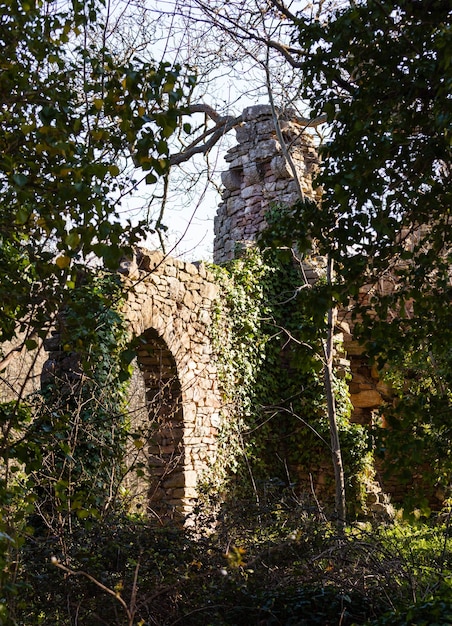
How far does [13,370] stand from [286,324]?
435cm

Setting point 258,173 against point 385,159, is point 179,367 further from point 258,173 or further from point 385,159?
point 385,159

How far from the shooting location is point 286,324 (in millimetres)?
9727

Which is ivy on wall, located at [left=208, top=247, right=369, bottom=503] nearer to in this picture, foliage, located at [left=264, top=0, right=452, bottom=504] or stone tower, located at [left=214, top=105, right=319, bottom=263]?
stone tower, located at [left=214, top=105, right=319, bottom=263]

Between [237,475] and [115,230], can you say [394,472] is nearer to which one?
[115,230]

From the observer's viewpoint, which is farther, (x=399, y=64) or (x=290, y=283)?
(x=290, y=283)

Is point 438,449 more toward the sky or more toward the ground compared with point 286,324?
more toward the ground

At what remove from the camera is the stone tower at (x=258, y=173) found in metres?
10.8

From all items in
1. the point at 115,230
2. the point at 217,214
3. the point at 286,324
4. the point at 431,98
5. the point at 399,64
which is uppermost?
the point at 217,214

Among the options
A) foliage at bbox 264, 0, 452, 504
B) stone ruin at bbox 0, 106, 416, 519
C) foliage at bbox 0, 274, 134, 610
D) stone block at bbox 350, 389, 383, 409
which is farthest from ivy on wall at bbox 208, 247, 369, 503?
foliage at bbox 264, 0, 452, 504

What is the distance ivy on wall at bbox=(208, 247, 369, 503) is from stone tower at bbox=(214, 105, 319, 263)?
1.40 metres

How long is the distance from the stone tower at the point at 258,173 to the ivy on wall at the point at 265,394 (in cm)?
140

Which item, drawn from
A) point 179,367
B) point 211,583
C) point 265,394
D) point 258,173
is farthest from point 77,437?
point 258,173

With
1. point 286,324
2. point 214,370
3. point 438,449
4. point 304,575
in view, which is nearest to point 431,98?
point 438,449

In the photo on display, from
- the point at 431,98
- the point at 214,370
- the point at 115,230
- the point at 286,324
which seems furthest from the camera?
the point at 286,324
